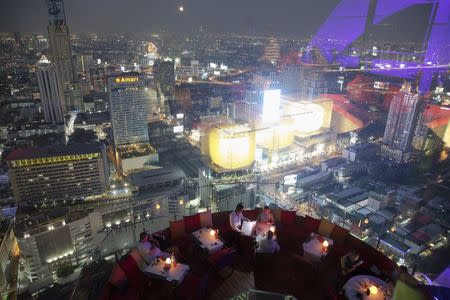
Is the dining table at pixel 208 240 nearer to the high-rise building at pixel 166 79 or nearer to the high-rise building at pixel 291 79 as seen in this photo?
the high-rise building at pixel 291 79

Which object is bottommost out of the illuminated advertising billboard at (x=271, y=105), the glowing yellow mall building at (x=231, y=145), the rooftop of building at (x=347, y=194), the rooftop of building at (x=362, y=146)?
the rooftop of building at (x=347, y=194)

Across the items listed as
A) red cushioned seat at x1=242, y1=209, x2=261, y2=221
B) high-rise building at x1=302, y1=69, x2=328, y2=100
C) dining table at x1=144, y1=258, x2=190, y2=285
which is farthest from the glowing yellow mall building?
dining table at x1=144, y1=258, x2=190, y2=285

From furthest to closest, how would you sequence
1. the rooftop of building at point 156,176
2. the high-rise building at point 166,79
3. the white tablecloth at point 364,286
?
the high-rise building at point 166,79
the rooftop of building at point 156,176
the white tablecloth at point 364,286

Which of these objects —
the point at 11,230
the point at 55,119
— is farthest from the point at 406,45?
the point at 55,119

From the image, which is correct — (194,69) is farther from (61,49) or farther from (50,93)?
(50,93)

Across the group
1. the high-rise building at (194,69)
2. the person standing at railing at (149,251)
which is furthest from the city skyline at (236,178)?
the high-rise building at (194,69)

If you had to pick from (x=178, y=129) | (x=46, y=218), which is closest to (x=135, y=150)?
(x=178, y=129)

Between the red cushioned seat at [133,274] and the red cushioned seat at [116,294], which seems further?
the red cushioned seat at [133,274]
